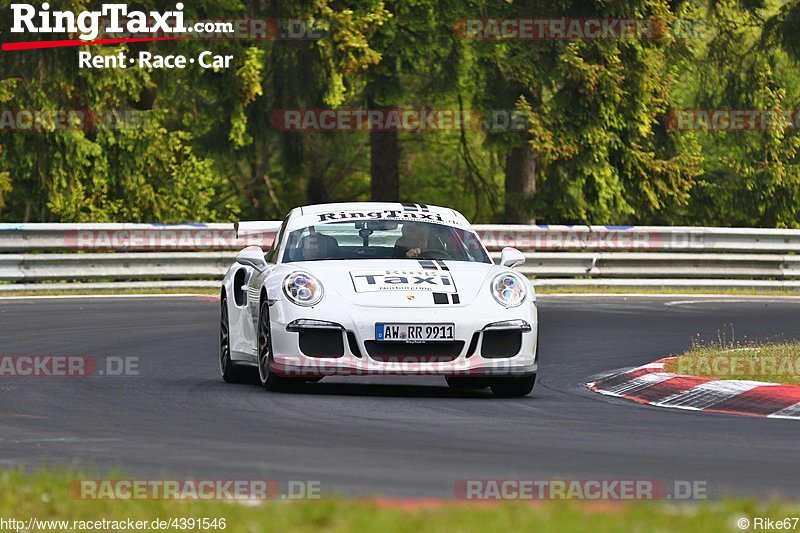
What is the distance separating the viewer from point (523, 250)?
1027 inches

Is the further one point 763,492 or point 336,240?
point 336,240

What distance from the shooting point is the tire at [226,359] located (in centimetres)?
1321

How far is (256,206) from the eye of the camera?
41.5 metres

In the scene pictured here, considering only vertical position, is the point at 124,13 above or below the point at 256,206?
above

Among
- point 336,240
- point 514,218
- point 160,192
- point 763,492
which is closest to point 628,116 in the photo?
point 514,218

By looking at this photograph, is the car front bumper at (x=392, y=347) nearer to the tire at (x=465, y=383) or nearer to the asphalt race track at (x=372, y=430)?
the asphalt race track at (x=372, y=430)

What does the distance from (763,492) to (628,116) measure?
973 inches

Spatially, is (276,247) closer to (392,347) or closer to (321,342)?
(321,342)

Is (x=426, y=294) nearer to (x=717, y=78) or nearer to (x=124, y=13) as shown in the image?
(x=124, y=13)

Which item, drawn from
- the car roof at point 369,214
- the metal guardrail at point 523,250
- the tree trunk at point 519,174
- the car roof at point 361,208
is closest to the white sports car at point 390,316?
the car roof at point 369,214

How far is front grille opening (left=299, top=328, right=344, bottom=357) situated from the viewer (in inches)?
457

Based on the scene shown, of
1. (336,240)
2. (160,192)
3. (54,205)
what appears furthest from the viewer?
(160,192)

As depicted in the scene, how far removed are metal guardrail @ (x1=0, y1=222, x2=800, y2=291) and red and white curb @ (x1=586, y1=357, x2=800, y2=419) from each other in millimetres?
12049

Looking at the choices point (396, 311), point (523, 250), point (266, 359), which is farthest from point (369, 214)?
point (523, 250)
